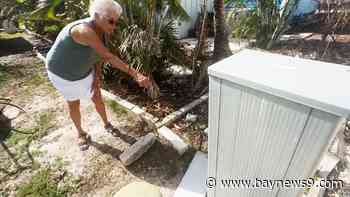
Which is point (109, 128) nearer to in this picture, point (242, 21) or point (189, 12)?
point (242, 21)

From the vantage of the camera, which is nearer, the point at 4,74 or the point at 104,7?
the point at 104,7

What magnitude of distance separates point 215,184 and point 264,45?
4.65 m

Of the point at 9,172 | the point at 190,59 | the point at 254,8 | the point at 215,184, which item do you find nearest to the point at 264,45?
the point at 254,8

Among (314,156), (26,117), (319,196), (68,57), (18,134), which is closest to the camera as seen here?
(314,156)

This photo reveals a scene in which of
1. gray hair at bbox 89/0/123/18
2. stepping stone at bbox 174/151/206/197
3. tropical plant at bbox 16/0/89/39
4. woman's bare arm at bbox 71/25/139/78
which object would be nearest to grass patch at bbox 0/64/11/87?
tropical plant at bbox 16/0/89/39

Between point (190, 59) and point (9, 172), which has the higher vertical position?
point (190, 59)

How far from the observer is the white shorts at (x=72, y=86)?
242 centimetres

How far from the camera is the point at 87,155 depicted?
9.17ft

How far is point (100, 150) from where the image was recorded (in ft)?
9.42

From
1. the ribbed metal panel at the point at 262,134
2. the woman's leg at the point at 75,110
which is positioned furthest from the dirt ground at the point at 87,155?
the ribbed metal panel at the point at 262,134

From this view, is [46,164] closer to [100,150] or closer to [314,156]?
[100,150]

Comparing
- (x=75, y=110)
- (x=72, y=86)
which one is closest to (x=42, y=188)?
(x=75, y=110)

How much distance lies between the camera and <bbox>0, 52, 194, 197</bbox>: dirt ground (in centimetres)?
245

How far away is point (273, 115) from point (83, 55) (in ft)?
6.61
